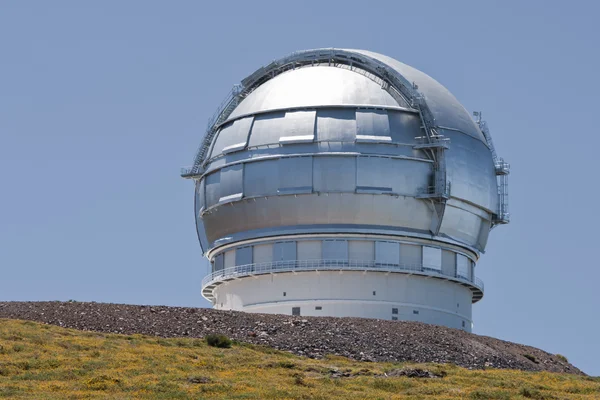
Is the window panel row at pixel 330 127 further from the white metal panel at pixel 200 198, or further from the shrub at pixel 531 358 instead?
the shrub at pixel 531 358

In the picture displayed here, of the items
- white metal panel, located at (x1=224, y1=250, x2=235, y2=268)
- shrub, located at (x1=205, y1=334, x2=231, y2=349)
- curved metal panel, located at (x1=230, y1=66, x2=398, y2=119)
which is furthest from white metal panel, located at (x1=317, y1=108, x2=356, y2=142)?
shrub, located at (x1=205, y1=334, x2=231, y2=349)

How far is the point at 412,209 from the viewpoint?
54438 millimetres

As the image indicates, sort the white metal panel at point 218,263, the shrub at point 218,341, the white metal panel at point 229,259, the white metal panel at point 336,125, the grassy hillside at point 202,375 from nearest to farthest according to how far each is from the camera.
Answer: the grassy hillside at point 202,375 < the shrub at point 218,341 < the white metal panel at point 336,125 < the white metal panel at point 229,259 < the white metal panel at point 218,263

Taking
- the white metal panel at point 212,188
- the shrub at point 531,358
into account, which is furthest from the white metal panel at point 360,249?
the shrub at point 531,358

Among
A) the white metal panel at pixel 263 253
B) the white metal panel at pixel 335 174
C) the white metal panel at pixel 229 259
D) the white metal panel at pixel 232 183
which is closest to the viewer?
the white metal panel at pixel 335 174

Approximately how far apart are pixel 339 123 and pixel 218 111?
7828 millimetres

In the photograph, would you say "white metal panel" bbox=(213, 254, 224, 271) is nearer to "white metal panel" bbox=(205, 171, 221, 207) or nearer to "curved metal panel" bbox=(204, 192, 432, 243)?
"white metal panel" bbox=(205, 171, 221, 207)

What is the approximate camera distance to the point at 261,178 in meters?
54.5

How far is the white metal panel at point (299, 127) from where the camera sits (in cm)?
5400

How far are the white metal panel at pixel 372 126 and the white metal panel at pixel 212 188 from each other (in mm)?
6875

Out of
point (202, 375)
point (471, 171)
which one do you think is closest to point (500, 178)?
point (471, 171)

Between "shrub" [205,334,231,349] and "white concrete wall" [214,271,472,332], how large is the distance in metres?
10.4

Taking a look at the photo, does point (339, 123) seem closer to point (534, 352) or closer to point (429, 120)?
point (429, 120)

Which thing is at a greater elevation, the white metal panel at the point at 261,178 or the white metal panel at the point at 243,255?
the white metal panel at the point at 261,178
